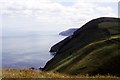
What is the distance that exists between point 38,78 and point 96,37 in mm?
92556


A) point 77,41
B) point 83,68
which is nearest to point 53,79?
point 83,68

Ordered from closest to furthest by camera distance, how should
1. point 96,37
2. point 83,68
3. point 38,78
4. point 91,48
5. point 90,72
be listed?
point 38,78 < point 90,72 < point 83,68 < point 91,48 < point 96,37

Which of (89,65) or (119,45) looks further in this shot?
(119,45)

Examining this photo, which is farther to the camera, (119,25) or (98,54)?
(119,25)

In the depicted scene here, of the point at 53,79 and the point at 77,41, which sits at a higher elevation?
the point at 53,79

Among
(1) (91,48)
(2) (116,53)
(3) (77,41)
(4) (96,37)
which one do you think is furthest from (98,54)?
(3) (77,41)

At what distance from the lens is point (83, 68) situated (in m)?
63.6

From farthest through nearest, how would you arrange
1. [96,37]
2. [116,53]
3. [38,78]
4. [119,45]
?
[96,37] < [119,45] < [116,53] < [38,78]

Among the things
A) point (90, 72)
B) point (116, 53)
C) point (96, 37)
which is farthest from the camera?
point (96, 37)

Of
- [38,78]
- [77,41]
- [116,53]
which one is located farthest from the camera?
[77,41]

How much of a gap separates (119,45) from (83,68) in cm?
1417

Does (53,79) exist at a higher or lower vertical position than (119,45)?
higher

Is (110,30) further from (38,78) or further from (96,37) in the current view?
(38,78)

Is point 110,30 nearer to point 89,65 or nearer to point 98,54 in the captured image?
point 98,54
